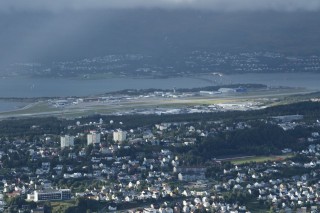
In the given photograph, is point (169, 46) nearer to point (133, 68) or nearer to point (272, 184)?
point (133, 68)

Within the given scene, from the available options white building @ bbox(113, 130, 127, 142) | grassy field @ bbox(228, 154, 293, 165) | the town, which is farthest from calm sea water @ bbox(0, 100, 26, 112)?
grassy field @ bbox(228, 154, 293, 165)

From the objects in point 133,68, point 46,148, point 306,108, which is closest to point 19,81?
point 133,68

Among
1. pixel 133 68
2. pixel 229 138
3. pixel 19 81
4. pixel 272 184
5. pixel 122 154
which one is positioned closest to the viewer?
pixel 272 184

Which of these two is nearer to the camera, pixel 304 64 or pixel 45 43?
pixel 304 64

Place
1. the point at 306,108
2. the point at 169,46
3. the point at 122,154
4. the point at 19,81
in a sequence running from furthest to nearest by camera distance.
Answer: the point at 169,46, the point at 19,81, the point at 306,108, the point at 122,154

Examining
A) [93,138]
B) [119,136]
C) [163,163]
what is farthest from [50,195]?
[119,136]

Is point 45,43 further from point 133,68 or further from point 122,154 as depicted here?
point 122,154
